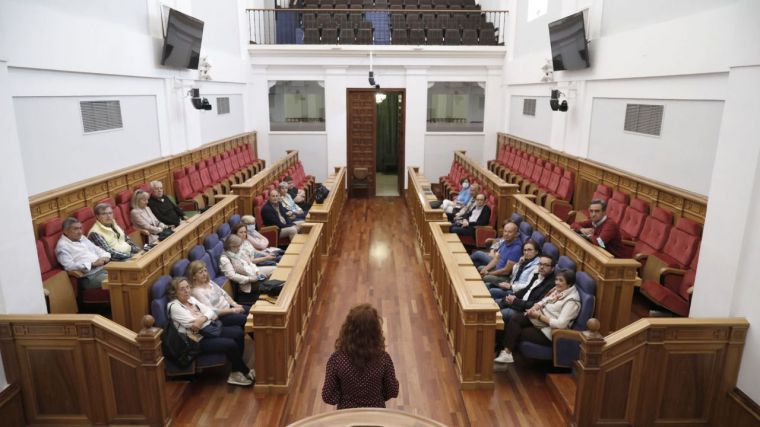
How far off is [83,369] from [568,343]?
3.31m

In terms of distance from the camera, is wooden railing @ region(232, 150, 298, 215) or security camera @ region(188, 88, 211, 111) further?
security camera @ region(188, 88, 211, 111)

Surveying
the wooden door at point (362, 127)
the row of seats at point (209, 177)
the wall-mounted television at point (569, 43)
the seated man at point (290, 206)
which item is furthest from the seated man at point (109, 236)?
the wooden door at point (362, 127)

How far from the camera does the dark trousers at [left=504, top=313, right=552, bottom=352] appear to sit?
4.02 meters

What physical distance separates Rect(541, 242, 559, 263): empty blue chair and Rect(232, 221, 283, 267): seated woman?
2.77 meters

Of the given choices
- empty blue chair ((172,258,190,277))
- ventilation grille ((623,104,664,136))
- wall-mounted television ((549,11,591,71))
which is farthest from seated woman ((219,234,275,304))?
wall-mounted television ((549,11,591,71))

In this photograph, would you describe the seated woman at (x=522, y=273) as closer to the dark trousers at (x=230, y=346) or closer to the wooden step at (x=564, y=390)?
the wooden step at (x=564, y=390)

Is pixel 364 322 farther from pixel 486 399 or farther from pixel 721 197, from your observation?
pixel 721 197

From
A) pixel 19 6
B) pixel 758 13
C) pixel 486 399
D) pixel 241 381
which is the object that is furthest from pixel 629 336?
pixel 19 6

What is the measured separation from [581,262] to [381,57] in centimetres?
844

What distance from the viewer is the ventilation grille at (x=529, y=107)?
32.6 feet

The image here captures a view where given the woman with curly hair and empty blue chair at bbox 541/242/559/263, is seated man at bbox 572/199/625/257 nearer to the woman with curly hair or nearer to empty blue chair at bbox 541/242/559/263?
empty blue chair at bbox 541/242/559/263

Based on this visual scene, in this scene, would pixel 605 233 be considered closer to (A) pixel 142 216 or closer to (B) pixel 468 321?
(B) pixel 468 321

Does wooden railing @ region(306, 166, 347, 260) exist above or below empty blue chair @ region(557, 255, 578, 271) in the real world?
below

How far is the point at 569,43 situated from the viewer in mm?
7535
